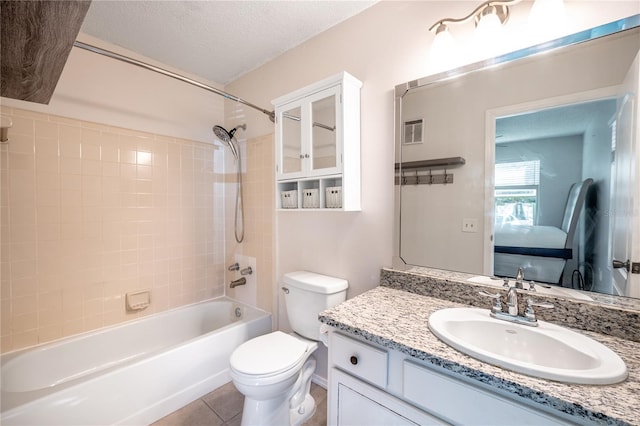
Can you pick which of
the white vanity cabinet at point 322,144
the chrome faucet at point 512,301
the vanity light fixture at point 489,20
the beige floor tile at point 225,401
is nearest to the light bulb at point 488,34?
the vanity light fixture at point 489,20

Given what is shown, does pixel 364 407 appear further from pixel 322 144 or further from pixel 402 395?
pixel 322 144

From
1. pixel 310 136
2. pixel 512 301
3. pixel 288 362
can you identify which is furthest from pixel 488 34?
pixel 288 362

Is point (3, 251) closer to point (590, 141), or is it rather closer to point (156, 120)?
point (156, 120)

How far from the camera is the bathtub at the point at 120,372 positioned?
1.28m

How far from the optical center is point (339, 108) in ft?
4.98

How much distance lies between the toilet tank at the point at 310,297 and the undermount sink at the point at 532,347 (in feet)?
2.16

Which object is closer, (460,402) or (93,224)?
(460,402)

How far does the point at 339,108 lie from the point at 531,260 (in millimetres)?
1174

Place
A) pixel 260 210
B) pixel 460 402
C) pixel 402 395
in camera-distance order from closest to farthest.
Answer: pixel 460 402, pixel 402 395, pixel 260 210

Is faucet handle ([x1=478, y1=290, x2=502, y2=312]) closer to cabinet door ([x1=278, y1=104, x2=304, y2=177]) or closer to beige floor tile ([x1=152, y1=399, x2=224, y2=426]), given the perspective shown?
cabinet door ([x1=278, y1=104, x2=304, y2=177])

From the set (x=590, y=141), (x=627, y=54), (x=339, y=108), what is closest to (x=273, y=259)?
(x=339, y=108)

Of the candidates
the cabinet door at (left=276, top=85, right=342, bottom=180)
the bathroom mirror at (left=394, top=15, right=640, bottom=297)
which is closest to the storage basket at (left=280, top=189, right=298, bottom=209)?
the cabinet door at (left=276, top=85, right=342, bottom=180)

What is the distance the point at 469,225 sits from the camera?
4.15 feet

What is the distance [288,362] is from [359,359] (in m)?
0.52
